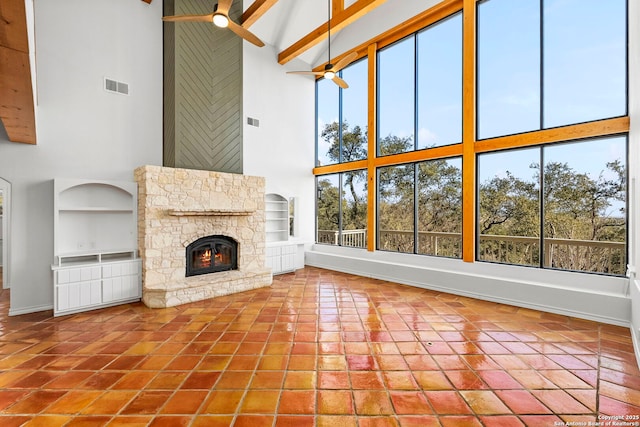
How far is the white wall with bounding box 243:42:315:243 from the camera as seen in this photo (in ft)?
21.6

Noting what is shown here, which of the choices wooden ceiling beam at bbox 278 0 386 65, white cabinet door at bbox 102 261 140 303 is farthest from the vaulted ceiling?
white cabinet door at bbox 102 261 140 303

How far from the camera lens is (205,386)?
92.4 inches

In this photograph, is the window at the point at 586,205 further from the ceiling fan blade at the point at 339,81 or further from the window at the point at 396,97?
the ceiling fan blade at the point at 339,81

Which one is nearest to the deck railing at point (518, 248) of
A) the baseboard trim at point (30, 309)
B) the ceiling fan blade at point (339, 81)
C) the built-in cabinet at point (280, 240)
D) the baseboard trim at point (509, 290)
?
the baseboard trim at point (509, 290)

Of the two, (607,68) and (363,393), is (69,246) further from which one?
(607,68)

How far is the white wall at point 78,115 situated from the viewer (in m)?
4.01

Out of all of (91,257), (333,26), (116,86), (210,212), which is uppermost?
(333,26)

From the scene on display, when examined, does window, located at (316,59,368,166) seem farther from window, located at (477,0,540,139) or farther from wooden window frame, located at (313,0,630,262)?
window, located at (477,0,540,139)

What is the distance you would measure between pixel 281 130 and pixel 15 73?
17.5 feet

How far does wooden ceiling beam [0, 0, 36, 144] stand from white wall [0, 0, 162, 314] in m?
0.64

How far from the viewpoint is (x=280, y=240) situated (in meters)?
7.04

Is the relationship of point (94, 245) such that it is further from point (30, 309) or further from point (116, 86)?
point (116, 86)

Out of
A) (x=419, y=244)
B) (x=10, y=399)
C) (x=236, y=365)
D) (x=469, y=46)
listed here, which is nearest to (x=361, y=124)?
(x=469, y=46)

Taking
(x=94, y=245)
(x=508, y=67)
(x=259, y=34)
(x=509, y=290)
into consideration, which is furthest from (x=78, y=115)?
(x=509, y=290)
